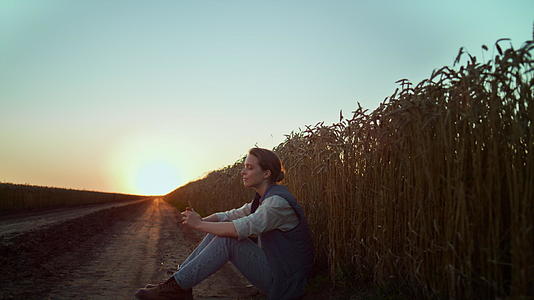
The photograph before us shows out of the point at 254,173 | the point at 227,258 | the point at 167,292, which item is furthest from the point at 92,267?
the point at 254,173

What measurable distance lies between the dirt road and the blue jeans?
3.15 feet

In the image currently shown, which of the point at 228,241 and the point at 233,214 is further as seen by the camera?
the point at 233,214

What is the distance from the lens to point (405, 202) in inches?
124

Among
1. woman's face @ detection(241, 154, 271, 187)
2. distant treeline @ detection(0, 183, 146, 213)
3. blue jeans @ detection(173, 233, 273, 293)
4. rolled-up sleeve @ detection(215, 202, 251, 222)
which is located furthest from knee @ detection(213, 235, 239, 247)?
Result: distant treeline @ detection(0, 183, 146, 213)

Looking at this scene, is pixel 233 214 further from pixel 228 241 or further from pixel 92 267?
pixel 92 267

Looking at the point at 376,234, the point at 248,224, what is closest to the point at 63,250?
the point at 248,224

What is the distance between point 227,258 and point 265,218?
2.06ft

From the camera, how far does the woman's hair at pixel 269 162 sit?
12.6ft

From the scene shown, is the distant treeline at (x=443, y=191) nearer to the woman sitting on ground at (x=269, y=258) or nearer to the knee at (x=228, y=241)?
the woman sitting on ground at (x=269, y=258)

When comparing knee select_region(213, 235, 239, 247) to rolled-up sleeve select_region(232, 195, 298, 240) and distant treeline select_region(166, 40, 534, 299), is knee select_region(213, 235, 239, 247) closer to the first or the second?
rolled-up sleeve select_region(232, 195, 298, 240)

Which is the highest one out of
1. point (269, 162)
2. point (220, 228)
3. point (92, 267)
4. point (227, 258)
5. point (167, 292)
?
point (269, 162)

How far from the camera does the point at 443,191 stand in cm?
273

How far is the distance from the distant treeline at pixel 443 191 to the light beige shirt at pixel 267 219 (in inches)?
30.5

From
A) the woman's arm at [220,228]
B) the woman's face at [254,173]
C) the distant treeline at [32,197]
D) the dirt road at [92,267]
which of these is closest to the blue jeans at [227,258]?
the woman's arm at [220,228]
